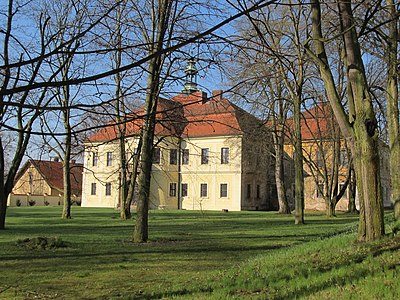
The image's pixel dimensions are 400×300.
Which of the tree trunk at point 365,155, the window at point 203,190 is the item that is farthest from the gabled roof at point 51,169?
the window at point 203,190

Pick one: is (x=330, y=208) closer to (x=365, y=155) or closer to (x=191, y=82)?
(x=365, y=155)

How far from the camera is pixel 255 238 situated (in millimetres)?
17531

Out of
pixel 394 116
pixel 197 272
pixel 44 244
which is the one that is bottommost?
pixel 197 272

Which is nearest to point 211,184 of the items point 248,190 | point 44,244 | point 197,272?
point 248,190

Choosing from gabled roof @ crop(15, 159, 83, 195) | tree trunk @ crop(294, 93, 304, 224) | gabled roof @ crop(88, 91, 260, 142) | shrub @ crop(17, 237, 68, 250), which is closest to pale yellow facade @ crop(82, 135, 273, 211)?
tree trunk @ crop(294, 93, 304, 224)

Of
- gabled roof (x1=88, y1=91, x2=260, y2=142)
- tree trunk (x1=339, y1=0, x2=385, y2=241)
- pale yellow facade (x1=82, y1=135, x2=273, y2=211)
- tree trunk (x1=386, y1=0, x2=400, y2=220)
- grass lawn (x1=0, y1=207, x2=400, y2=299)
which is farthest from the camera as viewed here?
pale yellow facade (x1=82, y1=135, x2=273, y2=211)

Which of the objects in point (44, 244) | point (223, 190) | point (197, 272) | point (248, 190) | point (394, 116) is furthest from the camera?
point (248, 190)

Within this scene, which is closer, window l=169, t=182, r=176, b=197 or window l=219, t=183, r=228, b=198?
window l=219, t=183, r=228, b=198

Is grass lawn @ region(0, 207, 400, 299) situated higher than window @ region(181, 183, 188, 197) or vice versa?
window @ region(181, 183, 188, 197)

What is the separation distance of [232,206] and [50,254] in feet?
136

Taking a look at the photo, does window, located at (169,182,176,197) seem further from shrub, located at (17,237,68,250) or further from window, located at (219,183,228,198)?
shrub, located at (17,237,68,250)

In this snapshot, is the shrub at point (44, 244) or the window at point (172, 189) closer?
the shrub at point (44, 244)

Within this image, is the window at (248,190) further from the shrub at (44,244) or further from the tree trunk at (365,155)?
the tree trunk at (365,155)

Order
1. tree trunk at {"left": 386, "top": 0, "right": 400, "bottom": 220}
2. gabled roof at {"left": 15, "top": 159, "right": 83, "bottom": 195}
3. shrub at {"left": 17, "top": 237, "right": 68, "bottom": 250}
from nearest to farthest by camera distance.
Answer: gabled roof at {"left": 15, "top": 159, "right": 83, "bottom": 195}, shrub at {"left": 17, "top": 237, "right": 68, "bottom": 250}, tree trunk at {"left": 386, "top": 0, "right": 400, "bottom": 220}
